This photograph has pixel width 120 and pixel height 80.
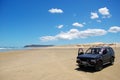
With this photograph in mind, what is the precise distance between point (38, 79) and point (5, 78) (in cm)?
213

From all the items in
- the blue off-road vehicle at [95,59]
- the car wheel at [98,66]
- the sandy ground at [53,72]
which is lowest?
the sandy ground at [53,72]

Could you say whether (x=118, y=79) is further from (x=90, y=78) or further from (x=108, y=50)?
(x=108, y=50)

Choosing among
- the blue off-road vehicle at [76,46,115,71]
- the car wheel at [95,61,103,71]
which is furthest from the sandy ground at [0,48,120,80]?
the blue off-road vehicle at [76,46,115,71]

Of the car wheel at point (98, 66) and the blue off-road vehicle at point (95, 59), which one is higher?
the blue off-road vehicle at point (95, 59)

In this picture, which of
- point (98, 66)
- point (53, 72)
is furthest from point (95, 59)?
point (53, 72)

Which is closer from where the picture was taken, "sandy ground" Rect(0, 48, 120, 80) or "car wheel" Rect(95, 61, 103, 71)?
"sandy ground" Rect(0, 48, 120, 80)

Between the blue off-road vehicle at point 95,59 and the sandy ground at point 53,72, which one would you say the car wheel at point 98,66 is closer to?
the blue off-road vehicle at point 95,59

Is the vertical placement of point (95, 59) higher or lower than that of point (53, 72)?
higher

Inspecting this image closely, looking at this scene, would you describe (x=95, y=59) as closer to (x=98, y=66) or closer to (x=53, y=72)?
(x=98, y=66)

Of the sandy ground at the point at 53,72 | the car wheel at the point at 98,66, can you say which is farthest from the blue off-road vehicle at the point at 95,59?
the sandy ground at the point at 53,72

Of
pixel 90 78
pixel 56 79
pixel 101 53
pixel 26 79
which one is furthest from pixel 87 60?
pixel 26 79

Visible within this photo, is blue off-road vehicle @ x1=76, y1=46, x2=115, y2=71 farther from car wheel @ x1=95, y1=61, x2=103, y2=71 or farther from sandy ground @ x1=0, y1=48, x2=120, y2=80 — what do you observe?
sandy ground @ x1=0, y1=48, x2=120, y2=80

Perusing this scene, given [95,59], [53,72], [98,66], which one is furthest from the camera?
[98,66]

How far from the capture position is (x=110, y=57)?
1780 cm
